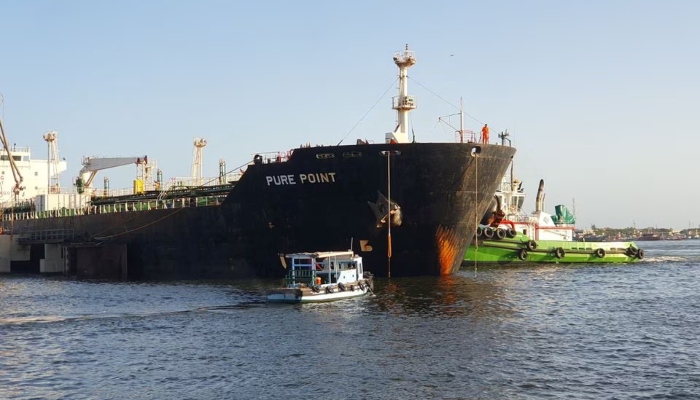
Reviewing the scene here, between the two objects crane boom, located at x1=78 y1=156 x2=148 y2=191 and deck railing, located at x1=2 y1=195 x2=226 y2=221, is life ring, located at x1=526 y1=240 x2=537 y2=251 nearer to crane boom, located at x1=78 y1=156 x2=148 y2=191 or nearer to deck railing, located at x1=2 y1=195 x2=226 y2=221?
deck railing, located at x1=2 y1=195 x2=226 y2=221

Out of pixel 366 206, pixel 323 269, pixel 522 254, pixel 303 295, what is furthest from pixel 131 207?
pixel 522 254

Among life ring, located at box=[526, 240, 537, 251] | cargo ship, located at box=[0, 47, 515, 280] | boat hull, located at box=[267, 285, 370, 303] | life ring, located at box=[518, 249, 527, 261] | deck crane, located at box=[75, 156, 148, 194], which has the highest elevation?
deck crane, located at box=[75, 156, 148, 194]

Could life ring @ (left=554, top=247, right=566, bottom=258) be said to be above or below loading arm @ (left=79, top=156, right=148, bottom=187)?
→ below

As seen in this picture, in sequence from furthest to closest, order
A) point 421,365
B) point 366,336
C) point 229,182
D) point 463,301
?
point 229,182 < point 463,301 < point 366,336 < point 421,365

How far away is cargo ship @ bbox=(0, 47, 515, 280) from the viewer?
3853 cm

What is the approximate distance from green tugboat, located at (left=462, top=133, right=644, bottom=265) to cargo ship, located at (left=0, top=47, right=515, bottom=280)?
14.9m

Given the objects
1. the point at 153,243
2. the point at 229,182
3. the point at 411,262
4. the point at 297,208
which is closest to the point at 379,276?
the point at 411,262

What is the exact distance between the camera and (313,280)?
112ft

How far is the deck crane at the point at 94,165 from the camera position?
63.3 metres

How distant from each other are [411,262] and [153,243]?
17972 mm

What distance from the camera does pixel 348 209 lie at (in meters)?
39.2

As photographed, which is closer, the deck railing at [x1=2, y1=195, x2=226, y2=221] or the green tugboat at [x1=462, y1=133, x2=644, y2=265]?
the deck railing at [x1=2, y1=195, x2=226, y2=221]

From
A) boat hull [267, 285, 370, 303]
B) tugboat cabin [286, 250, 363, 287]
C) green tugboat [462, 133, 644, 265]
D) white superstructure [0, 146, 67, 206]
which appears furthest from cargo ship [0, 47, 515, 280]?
white superstructure [0, 146, 67, 206]

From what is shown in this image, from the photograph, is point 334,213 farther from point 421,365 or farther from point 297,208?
point 421,365
